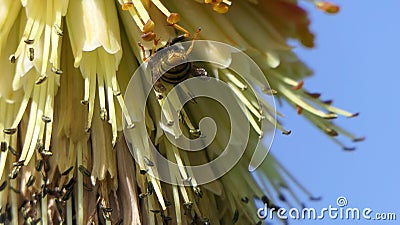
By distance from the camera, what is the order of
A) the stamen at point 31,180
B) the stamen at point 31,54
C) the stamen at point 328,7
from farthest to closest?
the stamen at point 31,180, the stamen at point 31,54, the stamen at point 328,7

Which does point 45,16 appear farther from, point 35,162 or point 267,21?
point 267,21

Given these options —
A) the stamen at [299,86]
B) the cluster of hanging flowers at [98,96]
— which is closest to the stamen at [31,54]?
the cluster of hanging flowers at [98,96]

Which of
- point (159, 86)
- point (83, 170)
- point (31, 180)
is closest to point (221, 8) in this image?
point (159, 86)

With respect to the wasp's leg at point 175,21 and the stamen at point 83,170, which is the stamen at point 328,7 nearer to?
the wasp's leg at point 175,21

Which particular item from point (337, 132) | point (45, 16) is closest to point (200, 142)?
point (337, 132)

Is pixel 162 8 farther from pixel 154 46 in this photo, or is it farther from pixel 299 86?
pixel 299 86
